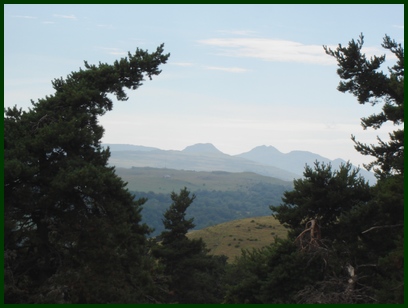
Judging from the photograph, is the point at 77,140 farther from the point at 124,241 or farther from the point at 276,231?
the point at 276,231

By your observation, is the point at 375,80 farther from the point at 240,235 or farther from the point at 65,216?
the point at 240,235

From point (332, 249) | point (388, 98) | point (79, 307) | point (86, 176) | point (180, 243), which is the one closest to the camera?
point (79, 307)

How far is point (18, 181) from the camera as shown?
→ 15875 millimetres

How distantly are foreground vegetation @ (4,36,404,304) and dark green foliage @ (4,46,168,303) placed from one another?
39 millimetres

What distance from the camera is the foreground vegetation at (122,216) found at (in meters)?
15.3

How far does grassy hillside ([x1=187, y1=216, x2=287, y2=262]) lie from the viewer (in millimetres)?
110938

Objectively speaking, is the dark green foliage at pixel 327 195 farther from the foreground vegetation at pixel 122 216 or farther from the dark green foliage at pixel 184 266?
the dark green foliage at pixel 184 266

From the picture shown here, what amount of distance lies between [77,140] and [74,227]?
2.97m

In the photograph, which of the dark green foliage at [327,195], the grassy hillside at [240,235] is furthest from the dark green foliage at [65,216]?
the grassy hillside at [240,235]

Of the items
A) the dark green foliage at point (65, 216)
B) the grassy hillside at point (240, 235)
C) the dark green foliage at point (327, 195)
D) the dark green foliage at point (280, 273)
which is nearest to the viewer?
the dark green foliage at point (65, 216)

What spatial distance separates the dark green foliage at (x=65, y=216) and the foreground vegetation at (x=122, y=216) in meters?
0.04

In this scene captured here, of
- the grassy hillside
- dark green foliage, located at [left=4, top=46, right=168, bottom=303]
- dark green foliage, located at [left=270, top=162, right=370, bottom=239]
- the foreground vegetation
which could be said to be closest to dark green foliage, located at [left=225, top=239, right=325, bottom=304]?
the foreground vegetation

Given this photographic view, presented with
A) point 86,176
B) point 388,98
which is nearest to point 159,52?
point 86,176

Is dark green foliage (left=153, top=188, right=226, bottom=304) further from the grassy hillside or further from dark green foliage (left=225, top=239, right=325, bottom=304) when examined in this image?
the grassy hillside
